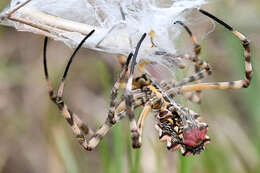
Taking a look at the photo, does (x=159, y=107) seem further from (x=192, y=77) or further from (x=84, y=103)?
(x=84, y=103)

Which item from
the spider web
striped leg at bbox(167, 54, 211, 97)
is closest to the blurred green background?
striped leg at bbox(167, 54, 211, 97)

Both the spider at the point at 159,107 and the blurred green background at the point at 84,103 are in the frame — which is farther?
the blurred green background at the point at 84,103

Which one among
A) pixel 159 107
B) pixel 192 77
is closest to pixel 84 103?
pixel 192 77

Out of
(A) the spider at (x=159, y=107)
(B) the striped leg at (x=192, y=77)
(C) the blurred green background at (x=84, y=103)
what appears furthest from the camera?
(C) the blurred green background at (x=84, y=103)

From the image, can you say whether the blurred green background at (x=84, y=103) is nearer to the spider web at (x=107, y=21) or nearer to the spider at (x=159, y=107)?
the spider at (x=159, y=107)

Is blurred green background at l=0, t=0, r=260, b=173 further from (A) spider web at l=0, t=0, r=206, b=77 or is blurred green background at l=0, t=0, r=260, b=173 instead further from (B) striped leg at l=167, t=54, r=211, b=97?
(A) spider web at l=0, t=0, r=206, b=77

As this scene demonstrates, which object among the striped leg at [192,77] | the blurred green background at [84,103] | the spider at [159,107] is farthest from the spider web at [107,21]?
the blurred green background at [84,103]

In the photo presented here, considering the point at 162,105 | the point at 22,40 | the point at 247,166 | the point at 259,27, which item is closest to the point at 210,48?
the point at 259,27

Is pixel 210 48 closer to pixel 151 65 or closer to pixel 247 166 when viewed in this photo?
pixel 247 166
